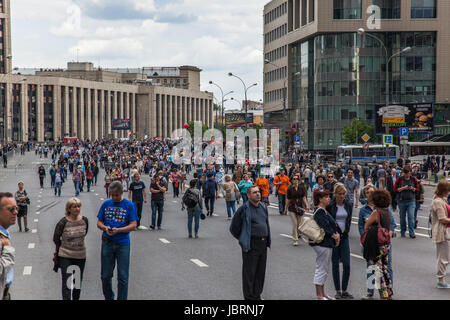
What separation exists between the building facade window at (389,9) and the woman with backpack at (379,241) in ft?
282

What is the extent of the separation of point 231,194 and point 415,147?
5812cm

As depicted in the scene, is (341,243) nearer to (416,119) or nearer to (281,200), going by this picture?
(281,200)

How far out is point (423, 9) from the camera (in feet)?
304

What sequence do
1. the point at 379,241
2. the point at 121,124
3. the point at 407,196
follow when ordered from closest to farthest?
the point at 379,241, the point at 407,196, the point at 121,124

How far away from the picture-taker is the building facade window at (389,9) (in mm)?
92062

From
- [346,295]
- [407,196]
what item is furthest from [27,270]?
[407,196]

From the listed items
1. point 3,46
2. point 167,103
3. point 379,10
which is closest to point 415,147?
point 379,10

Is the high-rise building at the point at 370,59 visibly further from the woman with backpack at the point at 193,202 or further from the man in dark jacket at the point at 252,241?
the man in dark jacket at the point at 252,241

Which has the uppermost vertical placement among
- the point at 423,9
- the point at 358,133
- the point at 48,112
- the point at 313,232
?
the point at 423,9

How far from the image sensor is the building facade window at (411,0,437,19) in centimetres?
9231

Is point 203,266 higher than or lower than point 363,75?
lower

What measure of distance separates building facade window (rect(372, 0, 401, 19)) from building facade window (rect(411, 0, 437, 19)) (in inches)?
69.9

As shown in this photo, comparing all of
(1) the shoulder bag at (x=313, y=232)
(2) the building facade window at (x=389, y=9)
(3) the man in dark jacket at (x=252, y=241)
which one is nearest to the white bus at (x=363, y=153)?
(2) the building facade window at (x=389, y=9)

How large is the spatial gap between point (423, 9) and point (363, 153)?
30.2 meters
